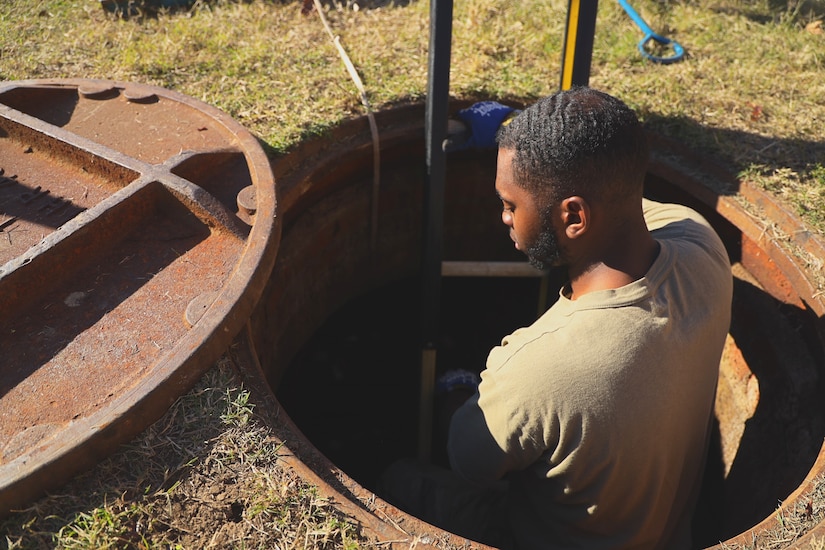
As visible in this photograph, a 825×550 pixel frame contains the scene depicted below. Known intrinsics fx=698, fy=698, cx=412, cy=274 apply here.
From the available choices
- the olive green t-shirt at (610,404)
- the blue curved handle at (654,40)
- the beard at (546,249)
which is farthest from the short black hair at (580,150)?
the blue curved handle at (654,40)

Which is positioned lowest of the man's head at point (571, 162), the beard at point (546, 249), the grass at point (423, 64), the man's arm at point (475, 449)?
the man's arm at point (475, 449)

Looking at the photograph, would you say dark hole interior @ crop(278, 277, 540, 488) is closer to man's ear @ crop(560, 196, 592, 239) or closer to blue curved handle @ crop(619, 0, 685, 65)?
blue curved handle @ crop(619, 0, 685, 65)

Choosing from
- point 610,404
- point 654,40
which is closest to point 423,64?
point 654,40

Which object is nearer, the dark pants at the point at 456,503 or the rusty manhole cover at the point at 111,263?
the rusty manhole cover at the point at 111,263

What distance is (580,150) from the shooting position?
1.83 m

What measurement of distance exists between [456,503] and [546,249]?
962mm

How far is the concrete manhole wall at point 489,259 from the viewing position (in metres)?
2.74

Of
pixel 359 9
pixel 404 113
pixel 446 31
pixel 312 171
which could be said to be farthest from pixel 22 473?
pixel 359 9

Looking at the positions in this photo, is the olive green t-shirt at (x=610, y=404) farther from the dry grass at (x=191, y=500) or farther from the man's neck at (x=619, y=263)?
the dry grass at (x=191, y=500)

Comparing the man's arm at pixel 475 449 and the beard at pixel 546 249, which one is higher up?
the beard at pixel 546 249

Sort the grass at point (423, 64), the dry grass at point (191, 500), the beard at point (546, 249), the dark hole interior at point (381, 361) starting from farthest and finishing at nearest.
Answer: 1. the dark hole interior at point (381, 361)
2. the grass at point (423, 64)
3. the beard at point (546, 249)
4. the dry grass at point (191, 500)

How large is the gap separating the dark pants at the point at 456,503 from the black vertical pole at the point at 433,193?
853 millimetres

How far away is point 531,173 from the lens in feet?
6.28

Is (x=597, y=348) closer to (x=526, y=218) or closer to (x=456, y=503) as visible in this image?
(x=526, y=218)
